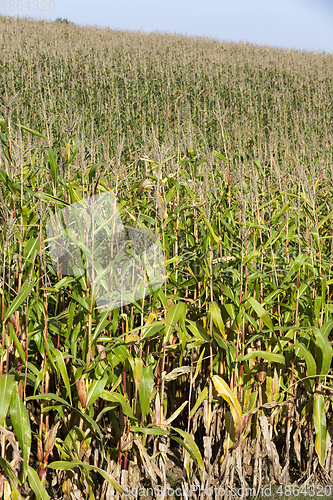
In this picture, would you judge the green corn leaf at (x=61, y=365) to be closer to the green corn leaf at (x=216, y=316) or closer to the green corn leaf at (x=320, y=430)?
the green corn leaf at (x=216, y=316)

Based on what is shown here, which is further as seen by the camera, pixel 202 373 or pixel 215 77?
pixel 215 77

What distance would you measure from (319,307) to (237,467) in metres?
0.95

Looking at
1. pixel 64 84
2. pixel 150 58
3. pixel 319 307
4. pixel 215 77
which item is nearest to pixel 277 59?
pixel 215 77

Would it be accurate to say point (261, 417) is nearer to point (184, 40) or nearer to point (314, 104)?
point (314, 104)

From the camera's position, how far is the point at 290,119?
35.0 feet

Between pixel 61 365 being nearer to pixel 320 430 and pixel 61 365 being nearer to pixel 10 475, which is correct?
pixel 10 475

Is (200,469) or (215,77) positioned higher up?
(215,77)

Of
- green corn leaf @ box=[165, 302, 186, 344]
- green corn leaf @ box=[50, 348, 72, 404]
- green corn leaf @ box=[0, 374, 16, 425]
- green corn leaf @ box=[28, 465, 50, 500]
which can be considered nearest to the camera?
green corn leaf @ box=[0, 374, 16, 425]

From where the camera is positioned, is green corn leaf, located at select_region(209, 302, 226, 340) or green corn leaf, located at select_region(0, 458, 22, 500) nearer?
green corn leaf, located at select_region(0, 458, 22, 500)

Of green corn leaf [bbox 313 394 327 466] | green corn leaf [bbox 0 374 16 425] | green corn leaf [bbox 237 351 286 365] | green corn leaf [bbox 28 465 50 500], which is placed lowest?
green corn leaf [bbox 28 465 50 500]

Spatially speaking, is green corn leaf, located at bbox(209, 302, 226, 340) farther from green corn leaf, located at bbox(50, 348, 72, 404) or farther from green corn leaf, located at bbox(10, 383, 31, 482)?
green corn leaf, located at bbox(10, 383, 31, 482)

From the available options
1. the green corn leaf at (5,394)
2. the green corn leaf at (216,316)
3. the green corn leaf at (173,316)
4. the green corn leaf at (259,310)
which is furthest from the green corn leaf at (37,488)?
the green corn leaf at (259,310)

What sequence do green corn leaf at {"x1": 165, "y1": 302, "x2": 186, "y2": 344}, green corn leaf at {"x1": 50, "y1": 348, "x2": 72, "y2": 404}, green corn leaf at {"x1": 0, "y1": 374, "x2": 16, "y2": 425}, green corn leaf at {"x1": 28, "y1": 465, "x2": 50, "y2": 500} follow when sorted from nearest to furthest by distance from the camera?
green corn leaf at {"x1": 0, "y1": 374, "x2": 16, "y2": 425} < green corn leaf at {"x1": 28, "y1": 465, "x2": 50, "y2": 500} < green corn leaf at {"x1": 50, "y1": 348, "x2": 72, "y2": 404} < green corn leaf at {"x1": 165, "y1": 302, "x2": 186, "y2": 344}

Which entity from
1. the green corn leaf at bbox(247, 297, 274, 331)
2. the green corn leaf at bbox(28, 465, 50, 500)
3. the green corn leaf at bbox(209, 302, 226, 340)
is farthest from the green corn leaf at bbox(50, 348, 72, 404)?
the green corn leaf at bbox(247, 297, 274, 331)
